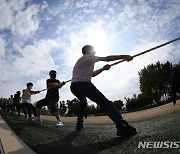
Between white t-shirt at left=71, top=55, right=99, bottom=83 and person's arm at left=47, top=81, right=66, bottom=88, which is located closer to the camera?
white t-shirt at left=71, top=55, right=99, bottom=83

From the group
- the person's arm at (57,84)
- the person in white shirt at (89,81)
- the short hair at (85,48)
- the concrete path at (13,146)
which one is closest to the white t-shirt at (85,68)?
the person in white shirt at (89,81)

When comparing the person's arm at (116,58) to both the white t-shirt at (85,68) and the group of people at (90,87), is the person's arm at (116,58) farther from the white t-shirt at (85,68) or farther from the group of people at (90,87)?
the white t-shirt at (85,68)

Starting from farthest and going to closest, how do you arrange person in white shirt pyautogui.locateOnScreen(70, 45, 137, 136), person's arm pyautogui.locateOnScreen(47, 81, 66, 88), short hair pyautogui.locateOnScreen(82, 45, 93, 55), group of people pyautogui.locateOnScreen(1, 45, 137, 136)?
person's arm pyautogui.locateOnScreen(47, 81, 66, 88) → short hair pyautogui.locateOnScreen(82, 45, 93, 55) → person in white shirt pyautogui.locateOnScreen(70, 45, 137, 136) → group of people pyautogui.locateOnScreen(1, 45, 137, 136)

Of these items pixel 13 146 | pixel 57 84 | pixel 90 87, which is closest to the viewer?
pixel 13 146

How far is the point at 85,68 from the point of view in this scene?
481cm

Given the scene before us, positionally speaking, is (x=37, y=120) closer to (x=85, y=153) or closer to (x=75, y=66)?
(x=75, y=66)

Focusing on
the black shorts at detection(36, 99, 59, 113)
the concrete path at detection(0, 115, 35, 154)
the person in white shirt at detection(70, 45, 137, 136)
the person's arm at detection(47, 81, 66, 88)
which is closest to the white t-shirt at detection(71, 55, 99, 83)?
the person in white shirt at detection(70, 45, 137, 136)

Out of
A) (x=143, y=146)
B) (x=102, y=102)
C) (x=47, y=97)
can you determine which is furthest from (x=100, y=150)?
(x=47, y=97)

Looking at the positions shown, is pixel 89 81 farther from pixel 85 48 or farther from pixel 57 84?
pixel 57 84

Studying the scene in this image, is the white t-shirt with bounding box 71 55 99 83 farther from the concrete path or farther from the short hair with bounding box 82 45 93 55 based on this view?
the concrete path

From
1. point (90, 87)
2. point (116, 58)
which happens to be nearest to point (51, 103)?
point (90, 87)

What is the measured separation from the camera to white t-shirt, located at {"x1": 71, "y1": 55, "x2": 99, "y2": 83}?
4742mm

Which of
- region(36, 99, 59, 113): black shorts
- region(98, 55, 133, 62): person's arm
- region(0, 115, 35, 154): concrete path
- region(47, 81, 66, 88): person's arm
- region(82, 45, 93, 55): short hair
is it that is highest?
region(82, 45, 93, 55): short hair

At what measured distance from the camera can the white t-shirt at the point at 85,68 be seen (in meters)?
4.74
